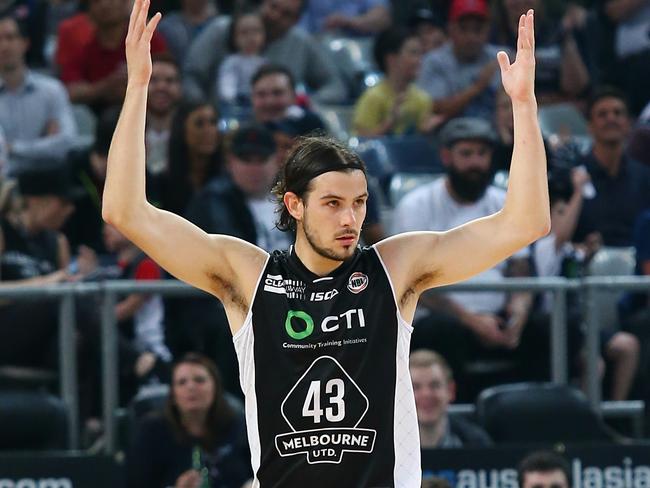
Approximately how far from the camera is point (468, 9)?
11.4m

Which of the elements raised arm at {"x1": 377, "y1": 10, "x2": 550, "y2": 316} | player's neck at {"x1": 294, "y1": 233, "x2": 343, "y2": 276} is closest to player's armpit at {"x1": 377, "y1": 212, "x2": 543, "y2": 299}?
raised arm at {"x1": 377, "y1": 10, "x2": 550, "y2": 316}

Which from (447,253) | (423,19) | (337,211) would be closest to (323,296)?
(337,211)

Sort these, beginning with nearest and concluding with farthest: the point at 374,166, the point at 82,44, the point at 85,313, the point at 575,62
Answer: the point at 85,313 → the point at 374,166 → the point at 82,44 → the point at 575,62

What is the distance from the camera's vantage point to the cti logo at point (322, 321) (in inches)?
170

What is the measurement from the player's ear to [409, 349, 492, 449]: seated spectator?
3264mm

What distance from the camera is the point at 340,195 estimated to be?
14.1 feet

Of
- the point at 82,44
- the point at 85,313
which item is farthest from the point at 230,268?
the point at 82,44

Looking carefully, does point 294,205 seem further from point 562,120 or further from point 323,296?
point 562,120

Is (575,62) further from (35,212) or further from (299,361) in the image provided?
(299,361)

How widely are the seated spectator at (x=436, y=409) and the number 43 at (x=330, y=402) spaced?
10.7ft

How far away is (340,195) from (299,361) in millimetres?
486

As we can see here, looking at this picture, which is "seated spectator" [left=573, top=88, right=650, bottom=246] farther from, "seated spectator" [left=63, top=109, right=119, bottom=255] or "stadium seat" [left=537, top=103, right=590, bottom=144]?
"seated spectator" [left=63, top=109, right=119, bottom=255]

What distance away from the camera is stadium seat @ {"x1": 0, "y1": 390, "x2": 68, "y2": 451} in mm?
7652

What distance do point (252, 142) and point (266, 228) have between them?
55cm
